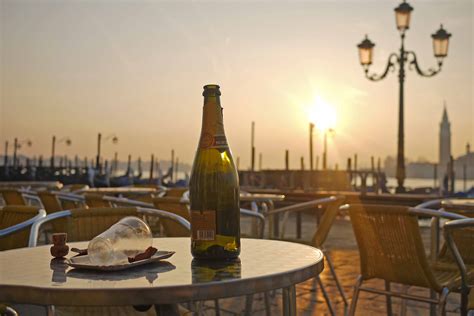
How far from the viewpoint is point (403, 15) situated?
8.39m

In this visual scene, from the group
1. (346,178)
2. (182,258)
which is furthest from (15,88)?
(182,258)

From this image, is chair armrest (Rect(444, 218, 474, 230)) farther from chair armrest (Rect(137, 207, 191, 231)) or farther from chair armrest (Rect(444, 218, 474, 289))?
chair armrest (Rect(137, 207, 191, 231))

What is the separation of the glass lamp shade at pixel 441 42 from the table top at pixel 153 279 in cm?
776

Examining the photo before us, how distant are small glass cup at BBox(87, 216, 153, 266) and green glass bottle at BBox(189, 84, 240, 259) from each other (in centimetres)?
12

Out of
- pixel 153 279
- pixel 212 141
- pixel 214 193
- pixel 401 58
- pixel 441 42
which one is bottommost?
pixel 153 279

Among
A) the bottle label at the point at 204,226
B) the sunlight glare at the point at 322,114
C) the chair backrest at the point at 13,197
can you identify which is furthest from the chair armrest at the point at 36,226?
the sunlight glare at the point at 322,114

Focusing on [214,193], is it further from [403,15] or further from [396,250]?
[403,15]

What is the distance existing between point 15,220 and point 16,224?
8 cm

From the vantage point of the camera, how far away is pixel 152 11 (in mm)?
7855

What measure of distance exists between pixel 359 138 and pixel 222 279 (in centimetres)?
1778

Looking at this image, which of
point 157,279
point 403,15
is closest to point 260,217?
point 157,279

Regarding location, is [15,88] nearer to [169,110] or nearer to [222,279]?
[169,110]

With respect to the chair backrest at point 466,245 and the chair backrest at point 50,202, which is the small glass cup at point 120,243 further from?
the chair backrest at point 50,202

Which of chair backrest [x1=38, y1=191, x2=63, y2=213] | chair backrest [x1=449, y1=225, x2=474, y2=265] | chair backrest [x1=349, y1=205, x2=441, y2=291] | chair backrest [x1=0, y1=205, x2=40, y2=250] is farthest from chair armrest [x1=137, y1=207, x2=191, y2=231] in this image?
chair backrest [x1=38, y1=191, x2=63, y2=213]
